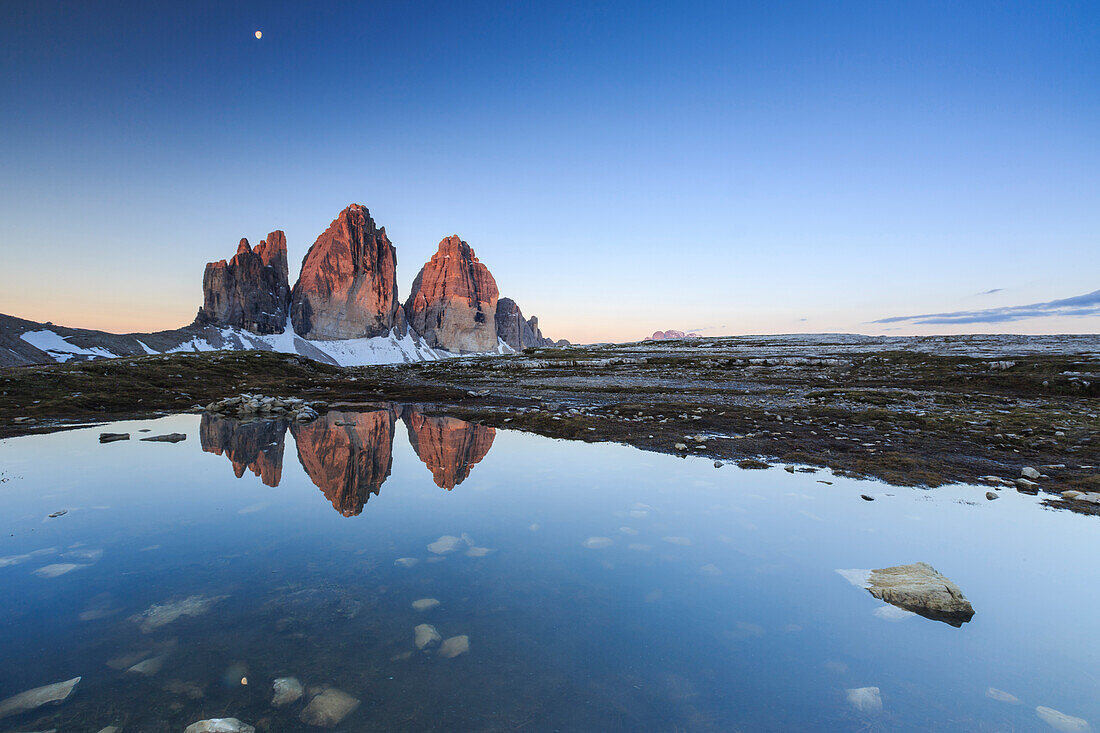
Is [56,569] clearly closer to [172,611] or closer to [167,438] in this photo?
[172,611]

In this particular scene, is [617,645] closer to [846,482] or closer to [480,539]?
[480,539]

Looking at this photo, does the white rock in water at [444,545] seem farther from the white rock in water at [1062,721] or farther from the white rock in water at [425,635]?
the white rock in water at [1062,721]

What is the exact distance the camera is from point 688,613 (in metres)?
5.30

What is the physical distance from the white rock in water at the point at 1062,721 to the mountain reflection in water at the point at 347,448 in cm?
931

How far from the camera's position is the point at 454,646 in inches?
181

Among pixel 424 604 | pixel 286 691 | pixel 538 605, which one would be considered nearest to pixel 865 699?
pixel 538 605

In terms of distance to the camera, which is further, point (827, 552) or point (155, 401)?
point (155, 401)

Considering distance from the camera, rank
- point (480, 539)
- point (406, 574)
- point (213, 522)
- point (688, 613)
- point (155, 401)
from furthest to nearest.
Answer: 1. point (155, 401)
2. point (213, 522)
3. point (480, 539)
4. point (406, 574)
5. point (688, 613)

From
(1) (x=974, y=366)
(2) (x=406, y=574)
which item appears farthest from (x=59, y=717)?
(1) (x=974, y=366)

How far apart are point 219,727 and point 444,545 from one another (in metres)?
3.83

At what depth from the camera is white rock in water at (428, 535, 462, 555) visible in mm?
6878

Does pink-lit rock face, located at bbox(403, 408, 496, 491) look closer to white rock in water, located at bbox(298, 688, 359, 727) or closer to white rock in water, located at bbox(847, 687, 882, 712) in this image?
white rock in water, located at bbox(298, 688, 359, 727)

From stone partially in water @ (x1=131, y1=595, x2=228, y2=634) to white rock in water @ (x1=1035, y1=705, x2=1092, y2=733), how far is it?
28.3 feet

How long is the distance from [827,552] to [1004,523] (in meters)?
4.08
